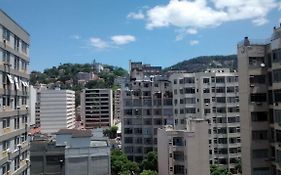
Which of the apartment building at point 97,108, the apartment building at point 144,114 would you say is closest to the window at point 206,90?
the apartment building at point 144,114

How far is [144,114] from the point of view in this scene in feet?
239

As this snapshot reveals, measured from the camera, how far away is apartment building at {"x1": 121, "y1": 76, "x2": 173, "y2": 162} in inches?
2800

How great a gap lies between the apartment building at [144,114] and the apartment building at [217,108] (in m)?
5.08

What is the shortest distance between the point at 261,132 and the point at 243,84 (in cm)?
404

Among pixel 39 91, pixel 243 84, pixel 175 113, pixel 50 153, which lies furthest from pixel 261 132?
pixel 39 91

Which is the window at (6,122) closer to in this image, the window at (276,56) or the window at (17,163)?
the window at (17,163)

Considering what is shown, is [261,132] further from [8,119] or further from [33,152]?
[33,152]

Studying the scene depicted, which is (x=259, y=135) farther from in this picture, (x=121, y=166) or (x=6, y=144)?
(x=121, y=166)

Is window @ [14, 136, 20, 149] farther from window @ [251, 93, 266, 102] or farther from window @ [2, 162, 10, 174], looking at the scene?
window @ [251, 93, 266, 102]

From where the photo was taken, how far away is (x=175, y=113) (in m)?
68.7

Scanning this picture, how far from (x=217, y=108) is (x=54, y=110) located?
100 metres

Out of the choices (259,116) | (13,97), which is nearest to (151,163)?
(259,116)

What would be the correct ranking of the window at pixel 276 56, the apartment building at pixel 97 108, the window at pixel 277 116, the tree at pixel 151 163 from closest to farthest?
the window at pixel 276 56 → the window at pixel 277 116 → the tree at pixel 151 163 → the apartment building at pixel 97 108

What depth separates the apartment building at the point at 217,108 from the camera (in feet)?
210
